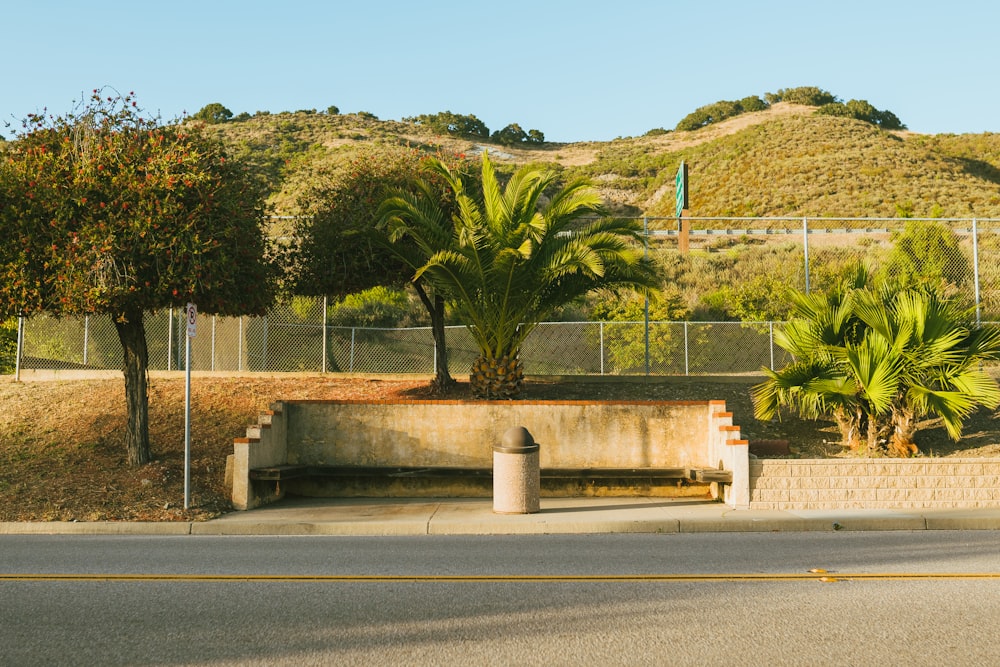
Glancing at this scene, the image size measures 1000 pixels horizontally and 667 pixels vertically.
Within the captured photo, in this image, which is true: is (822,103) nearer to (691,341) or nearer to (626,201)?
(626,201)

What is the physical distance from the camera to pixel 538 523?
12047 mm

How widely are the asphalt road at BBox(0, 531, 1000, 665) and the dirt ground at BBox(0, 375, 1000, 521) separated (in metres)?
2.80

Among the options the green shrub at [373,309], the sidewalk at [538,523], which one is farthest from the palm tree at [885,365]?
the green shrub at [373,309]

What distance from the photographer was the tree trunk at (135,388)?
589 inches

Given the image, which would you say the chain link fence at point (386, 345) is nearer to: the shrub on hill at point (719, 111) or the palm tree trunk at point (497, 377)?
the palm tree trunk at point (497, 377)

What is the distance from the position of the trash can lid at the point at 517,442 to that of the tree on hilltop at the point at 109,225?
16.8 ft

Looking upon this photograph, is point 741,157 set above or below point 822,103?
below

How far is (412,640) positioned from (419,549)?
4202mm

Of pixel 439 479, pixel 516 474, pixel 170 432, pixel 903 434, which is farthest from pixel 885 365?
pixel 170 432

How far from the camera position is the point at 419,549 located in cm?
1031

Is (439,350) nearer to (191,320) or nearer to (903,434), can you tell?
(191,320)

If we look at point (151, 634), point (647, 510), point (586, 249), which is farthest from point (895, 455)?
point (151, 634)

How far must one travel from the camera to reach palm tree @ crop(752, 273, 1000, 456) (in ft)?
49.1

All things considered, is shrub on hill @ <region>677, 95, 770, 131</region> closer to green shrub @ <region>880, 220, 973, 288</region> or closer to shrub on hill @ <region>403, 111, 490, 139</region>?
shrub on hill @ <region>403, 111, 490, 139</region>
